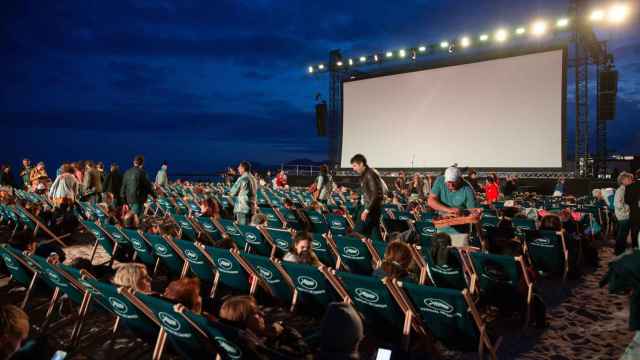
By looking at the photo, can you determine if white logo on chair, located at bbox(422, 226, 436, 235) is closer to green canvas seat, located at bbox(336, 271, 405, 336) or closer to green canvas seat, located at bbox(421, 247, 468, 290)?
green canvas seat, located at bbox(421, 247, 468, 290)

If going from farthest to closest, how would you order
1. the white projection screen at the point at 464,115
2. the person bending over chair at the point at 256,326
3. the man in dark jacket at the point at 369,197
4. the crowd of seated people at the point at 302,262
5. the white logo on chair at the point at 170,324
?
the white projection screen at the point at 464,115, the man in dark jacket at the point at 369,197, the person bending over chair at the point at 256,326, the white logo on chair at the point at 170,324, the crowd of seated people at the point at 302,262

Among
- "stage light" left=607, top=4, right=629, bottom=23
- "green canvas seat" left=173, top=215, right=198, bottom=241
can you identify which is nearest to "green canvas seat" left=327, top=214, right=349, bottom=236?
"green canvas seat" left=173, top=215, right=198, bottom=241

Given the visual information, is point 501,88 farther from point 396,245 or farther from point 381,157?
point 396,245

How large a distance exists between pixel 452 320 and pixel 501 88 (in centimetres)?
1654

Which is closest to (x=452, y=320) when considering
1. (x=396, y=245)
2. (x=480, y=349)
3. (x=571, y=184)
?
(x=480, y=349)

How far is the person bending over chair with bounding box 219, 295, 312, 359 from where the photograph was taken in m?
2.57

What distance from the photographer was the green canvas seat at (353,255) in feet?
14.7

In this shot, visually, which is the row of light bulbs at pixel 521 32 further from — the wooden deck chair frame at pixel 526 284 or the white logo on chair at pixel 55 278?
the white logo on chair at pixel 55 278

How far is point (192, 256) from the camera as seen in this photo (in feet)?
14.3

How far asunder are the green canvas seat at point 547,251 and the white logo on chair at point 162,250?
4343mm

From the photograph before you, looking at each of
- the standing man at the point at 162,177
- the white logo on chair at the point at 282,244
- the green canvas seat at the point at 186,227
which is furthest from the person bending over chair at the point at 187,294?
the standing man at the point at 162,177

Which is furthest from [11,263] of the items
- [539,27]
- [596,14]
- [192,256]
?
[539,27]

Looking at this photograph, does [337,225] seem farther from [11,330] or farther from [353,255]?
[11,330]

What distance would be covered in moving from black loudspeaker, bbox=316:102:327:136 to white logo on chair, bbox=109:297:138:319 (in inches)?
833
